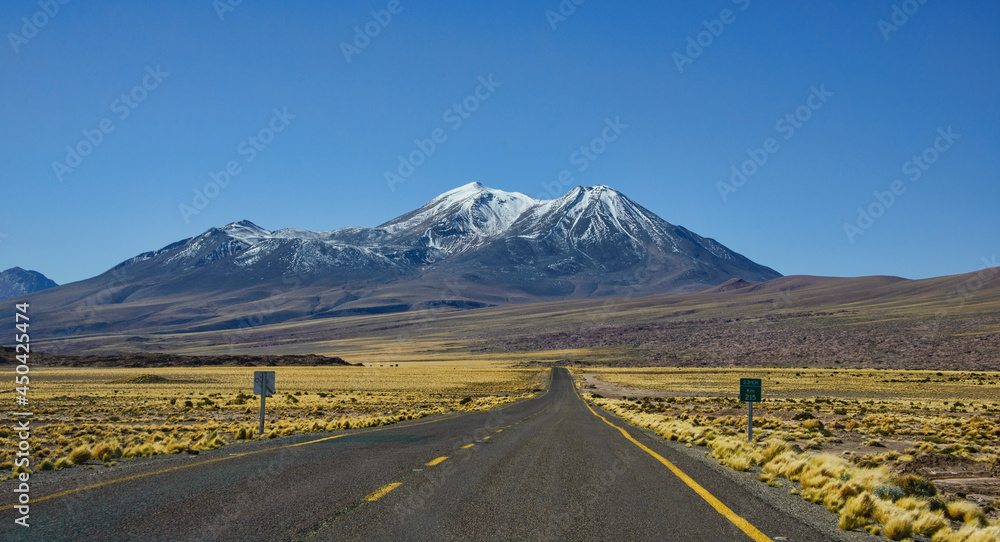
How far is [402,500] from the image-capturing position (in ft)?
26.8

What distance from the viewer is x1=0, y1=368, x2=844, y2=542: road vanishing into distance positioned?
6.60 m

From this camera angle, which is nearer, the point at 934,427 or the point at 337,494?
the point at 337,494

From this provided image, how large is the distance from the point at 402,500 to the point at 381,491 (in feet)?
2.15

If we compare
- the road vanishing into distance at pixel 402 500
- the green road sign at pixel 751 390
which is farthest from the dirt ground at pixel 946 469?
the road vanishing into distance at pixel 402 500

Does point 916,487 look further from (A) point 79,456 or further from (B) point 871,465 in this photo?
(A) point 79,456

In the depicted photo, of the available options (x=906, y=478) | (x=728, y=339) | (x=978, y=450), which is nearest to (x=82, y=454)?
(x=906, y=478)

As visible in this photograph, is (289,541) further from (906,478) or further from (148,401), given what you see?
(148,401)

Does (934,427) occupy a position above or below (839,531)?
below

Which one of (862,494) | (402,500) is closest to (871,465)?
(862,494)

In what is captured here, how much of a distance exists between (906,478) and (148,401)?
4423 centimetres

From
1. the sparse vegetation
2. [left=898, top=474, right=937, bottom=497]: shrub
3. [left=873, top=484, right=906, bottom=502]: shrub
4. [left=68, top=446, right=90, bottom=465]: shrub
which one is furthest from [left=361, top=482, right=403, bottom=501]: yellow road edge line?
[left=898, top=474, right=937, bottom=497]: shrub

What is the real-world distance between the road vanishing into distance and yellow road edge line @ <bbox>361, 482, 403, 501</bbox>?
15 mm

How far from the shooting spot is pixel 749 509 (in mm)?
8078

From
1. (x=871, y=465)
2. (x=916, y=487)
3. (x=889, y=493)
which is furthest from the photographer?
(x=871, y=465)
